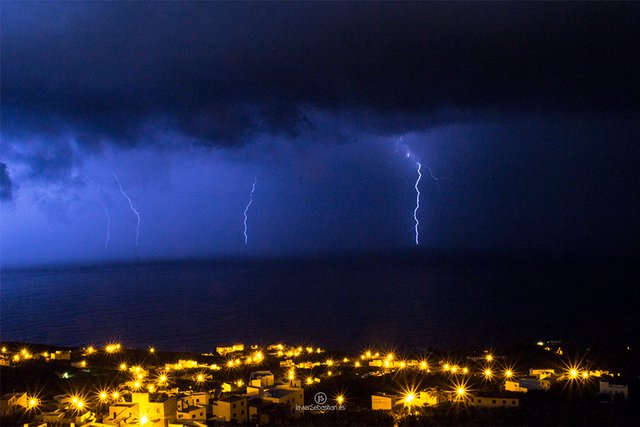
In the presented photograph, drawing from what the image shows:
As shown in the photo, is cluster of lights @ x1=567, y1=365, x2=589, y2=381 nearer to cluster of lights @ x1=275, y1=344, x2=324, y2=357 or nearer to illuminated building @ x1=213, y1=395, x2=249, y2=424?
illuminated building @ x1=213, y1=395, x2=249, y2=424

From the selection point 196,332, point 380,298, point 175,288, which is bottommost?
point 196,332

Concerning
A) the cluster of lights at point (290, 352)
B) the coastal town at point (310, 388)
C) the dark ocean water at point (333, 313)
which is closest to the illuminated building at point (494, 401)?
the coastal town at point (310, 388)

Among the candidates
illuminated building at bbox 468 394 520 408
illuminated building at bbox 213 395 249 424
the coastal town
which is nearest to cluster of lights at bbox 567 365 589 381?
the coastal town

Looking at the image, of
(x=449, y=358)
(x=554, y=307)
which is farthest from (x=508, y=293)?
(x=449, y=358)

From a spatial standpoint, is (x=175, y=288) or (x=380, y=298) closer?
(x=380, y=298)

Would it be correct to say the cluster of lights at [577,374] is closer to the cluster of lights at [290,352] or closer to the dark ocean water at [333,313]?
the cluster of lights at [290,352]

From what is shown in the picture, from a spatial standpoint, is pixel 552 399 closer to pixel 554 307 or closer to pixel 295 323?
pixel 295 323

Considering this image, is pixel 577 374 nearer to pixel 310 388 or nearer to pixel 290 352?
pixel 310 388
